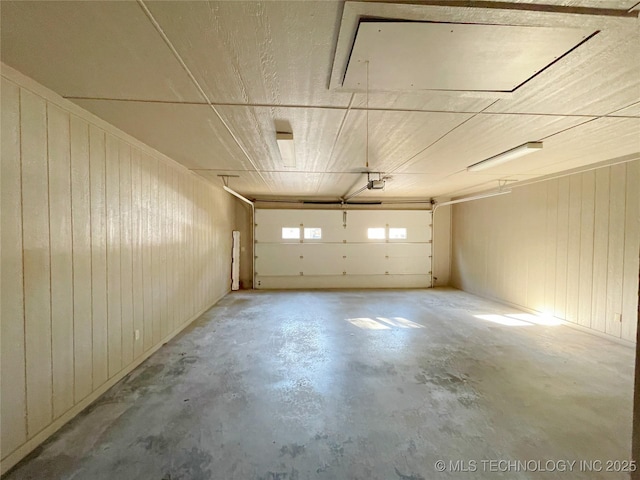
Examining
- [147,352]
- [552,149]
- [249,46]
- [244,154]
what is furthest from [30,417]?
[552,149]

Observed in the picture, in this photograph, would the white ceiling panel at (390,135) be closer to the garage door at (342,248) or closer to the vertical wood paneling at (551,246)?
the vertical wood paneling at (551,246)

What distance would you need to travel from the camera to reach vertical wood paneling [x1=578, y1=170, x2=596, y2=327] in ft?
12.1

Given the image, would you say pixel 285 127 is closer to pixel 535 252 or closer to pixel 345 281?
pixel 535 252

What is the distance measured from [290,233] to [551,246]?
17.6 feet

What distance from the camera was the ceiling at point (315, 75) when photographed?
3.80ft

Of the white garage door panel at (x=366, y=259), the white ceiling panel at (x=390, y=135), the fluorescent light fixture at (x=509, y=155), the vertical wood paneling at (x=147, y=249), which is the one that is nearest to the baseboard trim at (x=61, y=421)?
the vertical wood paneling at (x=147, y=249)

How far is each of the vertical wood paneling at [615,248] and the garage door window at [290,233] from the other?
5.69 metres

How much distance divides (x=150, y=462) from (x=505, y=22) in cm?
300

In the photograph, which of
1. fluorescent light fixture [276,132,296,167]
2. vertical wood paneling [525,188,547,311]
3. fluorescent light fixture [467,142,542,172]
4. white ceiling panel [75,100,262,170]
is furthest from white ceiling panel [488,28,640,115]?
vertical wood paneling [525,188,547,311]

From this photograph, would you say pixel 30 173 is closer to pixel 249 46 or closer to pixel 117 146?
pixel 117 146

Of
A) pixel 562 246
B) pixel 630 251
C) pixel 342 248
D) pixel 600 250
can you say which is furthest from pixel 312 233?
pixel 630 251

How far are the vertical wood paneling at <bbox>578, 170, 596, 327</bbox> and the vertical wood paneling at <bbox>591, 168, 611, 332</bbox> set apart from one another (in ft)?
0.14

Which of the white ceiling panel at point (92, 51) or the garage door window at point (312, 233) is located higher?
the white ceiling panel at point (92, 51)

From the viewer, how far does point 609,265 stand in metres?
3.47
